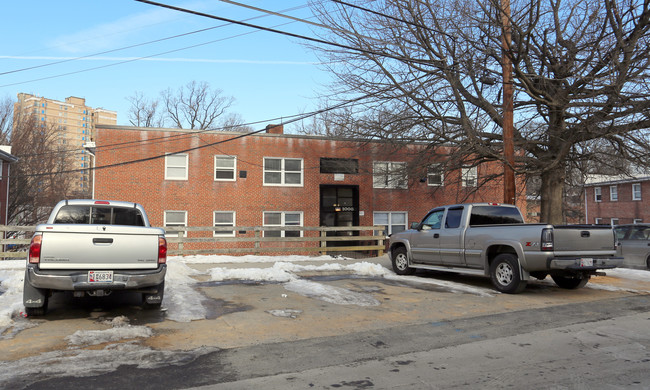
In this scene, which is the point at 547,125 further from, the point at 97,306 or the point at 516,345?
the point at 97,306

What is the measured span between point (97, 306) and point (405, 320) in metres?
5.09

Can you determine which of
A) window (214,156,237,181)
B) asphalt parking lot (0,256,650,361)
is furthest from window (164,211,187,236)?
asphalt parking lot (0,256,650,361)

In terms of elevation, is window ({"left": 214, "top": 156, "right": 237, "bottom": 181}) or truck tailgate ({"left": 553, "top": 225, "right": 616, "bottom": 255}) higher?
window ({"left": 214, "top": 156, "right": 237, "bottom": 181})

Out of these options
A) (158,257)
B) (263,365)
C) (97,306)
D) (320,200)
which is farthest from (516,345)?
(320,200)

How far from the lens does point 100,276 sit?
6285 mm

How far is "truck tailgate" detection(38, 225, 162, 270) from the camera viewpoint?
20.1ft

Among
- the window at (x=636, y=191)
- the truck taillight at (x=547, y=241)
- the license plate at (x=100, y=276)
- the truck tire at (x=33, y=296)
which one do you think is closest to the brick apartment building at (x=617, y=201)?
the window at (x=636, y=191)

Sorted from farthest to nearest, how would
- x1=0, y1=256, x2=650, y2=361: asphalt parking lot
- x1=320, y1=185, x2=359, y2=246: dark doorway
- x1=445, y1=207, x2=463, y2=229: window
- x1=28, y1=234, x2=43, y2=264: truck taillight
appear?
1. x1=320, y1=185, x2=359, y2=246: dark doorway
2. x1=445, y1=207, x2=463, y2=229: window
3. x1=28, y1=234, x2=43, y2=264: truck taillight
4. x1=0, y1=256, x2=650, y2=361: asphalt parking lot

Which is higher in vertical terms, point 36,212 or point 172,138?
point 172,138

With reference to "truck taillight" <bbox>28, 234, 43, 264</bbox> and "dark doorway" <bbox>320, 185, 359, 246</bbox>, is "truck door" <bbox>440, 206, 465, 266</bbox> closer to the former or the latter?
"truck taillight" <bbox>28, 234, 43, 264</bbox>

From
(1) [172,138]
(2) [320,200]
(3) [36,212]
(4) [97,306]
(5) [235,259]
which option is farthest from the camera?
(3) [36,212]

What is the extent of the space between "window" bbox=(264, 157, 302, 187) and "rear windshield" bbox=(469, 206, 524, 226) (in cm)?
1366

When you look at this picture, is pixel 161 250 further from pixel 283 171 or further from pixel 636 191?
pixel 636 191

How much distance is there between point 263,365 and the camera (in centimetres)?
484
